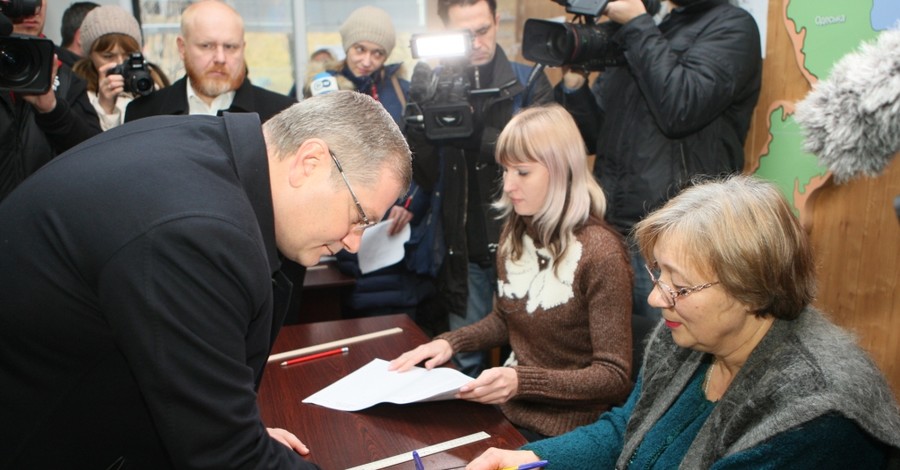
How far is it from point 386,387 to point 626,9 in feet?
4.76

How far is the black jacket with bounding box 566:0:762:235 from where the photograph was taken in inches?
84.7

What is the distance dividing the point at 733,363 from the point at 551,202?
82cm

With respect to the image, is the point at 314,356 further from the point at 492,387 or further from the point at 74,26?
the point at 74,26

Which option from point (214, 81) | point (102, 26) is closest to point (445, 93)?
point (214, 81)

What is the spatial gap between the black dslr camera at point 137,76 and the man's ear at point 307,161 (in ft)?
7.20

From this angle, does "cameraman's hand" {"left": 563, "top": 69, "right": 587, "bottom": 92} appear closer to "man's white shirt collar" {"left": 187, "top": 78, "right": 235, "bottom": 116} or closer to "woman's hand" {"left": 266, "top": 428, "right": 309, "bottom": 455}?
"man's white shirt collar" {"left": 187, "top": 78, "right": 235, "bottom": 116}

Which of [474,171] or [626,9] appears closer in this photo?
[626,9]

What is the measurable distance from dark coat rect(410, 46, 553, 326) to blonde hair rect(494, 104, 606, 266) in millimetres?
712

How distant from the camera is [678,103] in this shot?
214 cm

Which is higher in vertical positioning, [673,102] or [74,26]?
[74,26]

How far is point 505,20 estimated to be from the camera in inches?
171

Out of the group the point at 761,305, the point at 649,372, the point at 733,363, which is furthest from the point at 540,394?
the point at 761,305

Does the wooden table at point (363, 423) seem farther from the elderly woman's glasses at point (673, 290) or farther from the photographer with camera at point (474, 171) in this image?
the photographer with camera at point (474, 171)

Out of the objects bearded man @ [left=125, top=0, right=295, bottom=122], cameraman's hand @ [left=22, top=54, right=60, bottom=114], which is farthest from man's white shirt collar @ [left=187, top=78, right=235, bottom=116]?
cameraman's hand @ [left=22, top=54, right=60, bottom=114]
